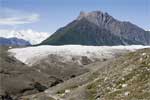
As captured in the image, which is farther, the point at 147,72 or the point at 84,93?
the point at 84,93

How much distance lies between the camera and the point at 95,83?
75000mm

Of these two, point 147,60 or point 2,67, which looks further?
point 2,67

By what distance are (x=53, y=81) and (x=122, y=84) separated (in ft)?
394

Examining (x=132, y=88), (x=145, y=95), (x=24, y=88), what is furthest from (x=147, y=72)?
(x=24, y=88)

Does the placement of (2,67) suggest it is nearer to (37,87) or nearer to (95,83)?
(37,87)

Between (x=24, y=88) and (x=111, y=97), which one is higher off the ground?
(x=111, y=97)

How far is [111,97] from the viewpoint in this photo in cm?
5406

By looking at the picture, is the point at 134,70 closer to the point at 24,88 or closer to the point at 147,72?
the point at 147,72

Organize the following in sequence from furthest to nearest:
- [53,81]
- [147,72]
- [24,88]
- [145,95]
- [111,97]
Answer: [53,81] < [24,88] < [147,72] < [111,97] < [145,95]

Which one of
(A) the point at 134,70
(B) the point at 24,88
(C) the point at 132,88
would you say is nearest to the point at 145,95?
(C) the point at 132,88

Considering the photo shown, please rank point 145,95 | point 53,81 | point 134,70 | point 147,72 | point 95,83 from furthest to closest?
point 53,81 → point 95,83 → point 134,70 → point 147,72 → point 145,95

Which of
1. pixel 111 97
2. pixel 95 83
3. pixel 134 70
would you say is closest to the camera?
pixel 111 97

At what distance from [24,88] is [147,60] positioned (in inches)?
3392

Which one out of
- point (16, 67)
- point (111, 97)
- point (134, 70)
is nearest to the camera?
point (111, 97)
